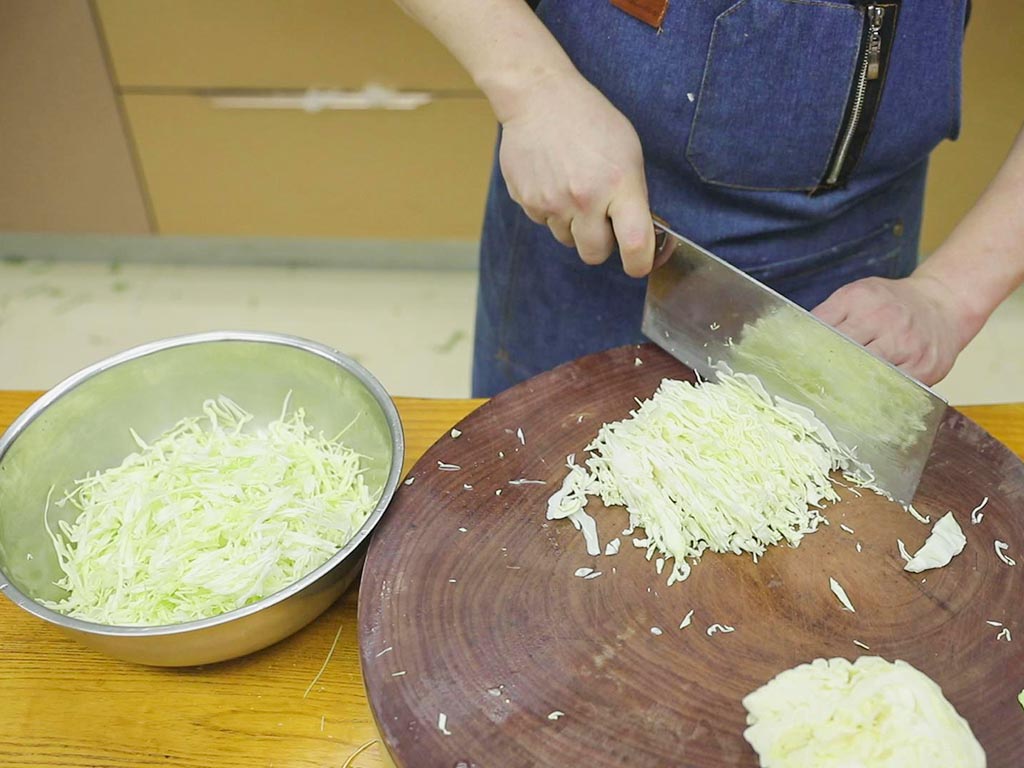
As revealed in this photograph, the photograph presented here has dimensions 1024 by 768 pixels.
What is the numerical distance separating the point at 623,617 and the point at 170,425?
25.8 inches

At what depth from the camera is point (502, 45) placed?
3.87ft

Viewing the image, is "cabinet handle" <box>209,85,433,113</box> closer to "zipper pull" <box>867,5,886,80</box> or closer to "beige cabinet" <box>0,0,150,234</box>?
"beige cabinet" <box>0,0,150,234</box>

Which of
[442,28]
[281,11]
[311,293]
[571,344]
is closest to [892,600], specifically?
[571,344]

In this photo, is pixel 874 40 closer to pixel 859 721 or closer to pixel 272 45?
pixel 859 721

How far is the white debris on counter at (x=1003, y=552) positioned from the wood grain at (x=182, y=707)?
686 mm

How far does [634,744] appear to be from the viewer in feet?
2.86

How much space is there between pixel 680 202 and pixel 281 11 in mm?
1654

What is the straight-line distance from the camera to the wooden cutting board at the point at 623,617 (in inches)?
34.6

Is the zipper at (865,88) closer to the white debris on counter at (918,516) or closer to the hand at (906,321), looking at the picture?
the hand at (906,321)

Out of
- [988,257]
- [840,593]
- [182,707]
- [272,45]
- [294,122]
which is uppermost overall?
[988,257]

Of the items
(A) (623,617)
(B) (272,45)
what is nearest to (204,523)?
(A) (623,617)

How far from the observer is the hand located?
1216mm

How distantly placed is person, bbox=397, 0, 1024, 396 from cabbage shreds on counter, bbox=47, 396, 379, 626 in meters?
0.43

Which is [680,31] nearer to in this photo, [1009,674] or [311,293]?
Answer: [1009,674]
